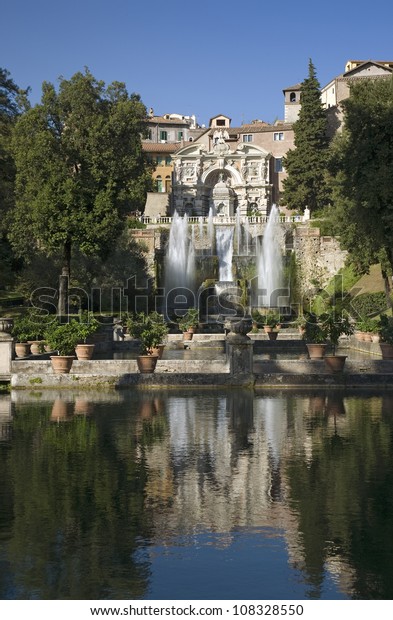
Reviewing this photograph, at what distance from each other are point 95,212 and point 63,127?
4.79 metres

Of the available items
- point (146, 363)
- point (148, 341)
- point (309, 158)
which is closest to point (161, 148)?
point (309, 158)

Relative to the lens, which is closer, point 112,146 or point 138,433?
point 138,433

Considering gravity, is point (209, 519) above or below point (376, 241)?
below

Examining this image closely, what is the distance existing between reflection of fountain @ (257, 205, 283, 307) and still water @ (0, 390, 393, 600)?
50295 millimetres

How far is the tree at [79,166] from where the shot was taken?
41.1 metres

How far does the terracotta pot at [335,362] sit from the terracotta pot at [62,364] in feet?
22.5

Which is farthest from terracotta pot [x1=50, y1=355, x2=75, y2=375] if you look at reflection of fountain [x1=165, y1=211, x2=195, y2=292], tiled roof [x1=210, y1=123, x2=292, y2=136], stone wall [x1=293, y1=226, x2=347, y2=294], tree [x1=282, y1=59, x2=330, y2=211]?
tiled roof [x1=210, y1=123, x2=292, y2=136]

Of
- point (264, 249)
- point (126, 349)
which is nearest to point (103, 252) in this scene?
point (126, 349)

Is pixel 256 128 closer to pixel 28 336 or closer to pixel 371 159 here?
pixel 371 159

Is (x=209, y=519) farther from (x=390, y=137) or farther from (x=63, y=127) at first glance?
(x=63, y=127)

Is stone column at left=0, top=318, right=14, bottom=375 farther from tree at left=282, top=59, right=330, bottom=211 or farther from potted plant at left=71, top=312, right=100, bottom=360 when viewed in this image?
tree at left=282, top=59, right=330, bottom=211

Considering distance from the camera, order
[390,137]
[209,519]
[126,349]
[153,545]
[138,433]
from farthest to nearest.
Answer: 1. [126,349]
2. [390,137]
3. [138,433]
4. [209,519]
5. [153,545]

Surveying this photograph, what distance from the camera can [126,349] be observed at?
40250mm

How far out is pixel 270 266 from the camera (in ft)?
235
